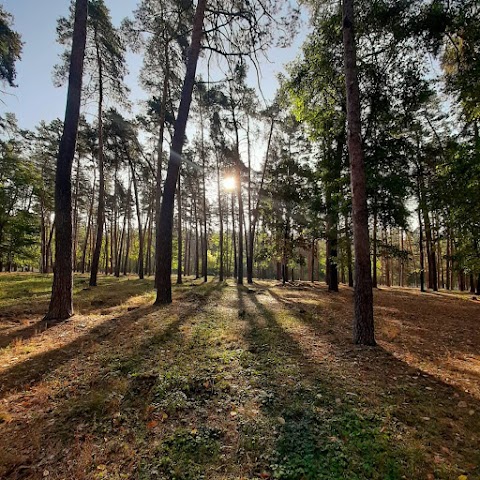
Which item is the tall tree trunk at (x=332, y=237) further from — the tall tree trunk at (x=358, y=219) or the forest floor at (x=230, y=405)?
the forest floor at (x=230, y=405)

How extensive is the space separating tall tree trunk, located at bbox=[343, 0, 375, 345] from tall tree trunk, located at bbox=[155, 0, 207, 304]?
513 cm

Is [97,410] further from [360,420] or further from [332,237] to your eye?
[332,237]

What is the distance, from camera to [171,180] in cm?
887

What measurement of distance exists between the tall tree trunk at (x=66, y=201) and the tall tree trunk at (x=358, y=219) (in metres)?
6.87

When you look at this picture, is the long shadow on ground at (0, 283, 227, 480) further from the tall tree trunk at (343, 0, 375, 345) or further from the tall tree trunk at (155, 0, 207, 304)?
the tall tree trunk at (343, 0, 375, 345)

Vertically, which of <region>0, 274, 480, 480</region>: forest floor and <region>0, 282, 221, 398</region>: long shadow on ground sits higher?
<region>0, 282, 221, 398</region>: long shadow on ground

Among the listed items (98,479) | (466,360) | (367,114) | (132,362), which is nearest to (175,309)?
(132,362)

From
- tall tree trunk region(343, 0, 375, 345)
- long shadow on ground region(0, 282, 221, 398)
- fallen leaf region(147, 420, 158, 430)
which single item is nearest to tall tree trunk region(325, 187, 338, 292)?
tall tree trunk region(343, 0, 375, 345)

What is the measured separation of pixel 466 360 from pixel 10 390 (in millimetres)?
7657

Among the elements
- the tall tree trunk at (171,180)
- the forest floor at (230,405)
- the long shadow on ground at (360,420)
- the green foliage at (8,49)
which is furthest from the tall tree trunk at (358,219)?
the green foliage at (8,49)

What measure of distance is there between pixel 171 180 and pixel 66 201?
3105 mm

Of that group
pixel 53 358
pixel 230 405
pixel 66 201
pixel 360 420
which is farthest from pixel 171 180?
pixel 360 420

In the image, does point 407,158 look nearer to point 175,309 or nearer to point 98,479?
point 175,309

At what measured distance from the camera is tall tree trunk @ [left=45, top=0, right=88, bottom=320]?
689 centimetres
